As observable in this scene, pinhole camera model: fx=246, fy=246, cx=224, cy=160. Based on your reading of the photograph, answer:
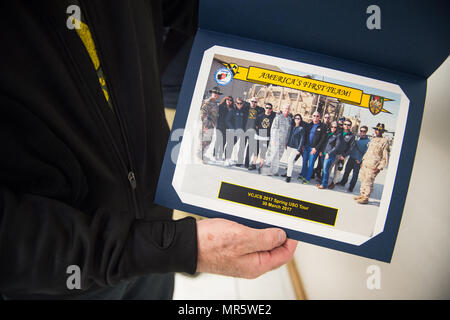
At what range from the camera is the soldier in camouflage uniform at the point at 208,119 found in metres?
0.47

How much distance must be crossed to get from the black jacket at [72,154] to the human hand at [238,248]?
25 millimetres

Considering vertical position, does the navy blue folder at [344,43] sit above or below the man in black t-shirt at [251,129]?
above

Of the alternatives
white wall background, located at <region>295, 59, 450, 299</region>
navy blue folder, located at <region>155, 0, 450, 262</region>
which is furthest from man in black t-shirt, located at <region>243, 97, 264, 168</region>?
white wall background, located at <region>295, 59, 450, 299</region>

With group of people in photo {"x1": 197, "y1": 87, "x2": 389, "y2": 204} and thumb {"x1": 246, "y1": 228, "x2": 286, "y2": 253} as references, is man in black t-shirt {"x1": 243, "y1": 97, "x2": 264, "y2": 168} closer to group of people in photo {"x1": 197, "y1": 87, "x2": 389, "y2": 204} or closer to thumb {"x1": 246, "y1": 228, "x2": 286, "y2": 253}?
group of people in photo {"x1": 197, "y1": 87, "x2": 389, "y2": 204}

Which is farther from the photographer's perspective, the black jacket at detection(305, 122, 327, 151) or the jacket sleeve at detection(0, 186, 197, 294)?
the black jacket at detection(305, 122, 327, 151)

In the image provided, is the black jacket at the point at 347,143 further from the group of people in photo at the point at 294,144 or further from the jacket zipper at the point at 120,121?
the jacket zipper at the point at 120,121

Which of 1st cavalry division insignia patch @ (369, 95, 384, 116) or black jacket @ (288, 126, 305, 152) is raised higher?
1st cavalry division insignia patch @ (369, 95, 384, 116)

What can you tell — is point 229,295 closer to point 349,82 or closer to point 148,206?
point 148,206

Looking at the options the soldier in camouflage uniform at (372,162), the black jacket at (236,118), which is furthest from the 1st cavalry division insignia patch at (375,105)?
the black jacket at (236,118)

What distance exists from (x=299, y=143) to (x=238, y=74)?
7.0 inches

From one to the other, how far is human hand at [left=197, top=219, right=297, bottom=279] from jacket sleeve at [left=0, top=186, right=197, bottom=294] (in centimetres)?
2

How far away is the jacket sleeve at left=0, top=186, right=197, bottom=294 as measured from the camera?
339 mm

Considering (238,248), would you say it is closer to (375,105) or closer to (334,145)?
(334,145)

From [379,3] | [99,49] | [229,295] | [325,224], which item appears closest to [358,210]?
[325,224]
